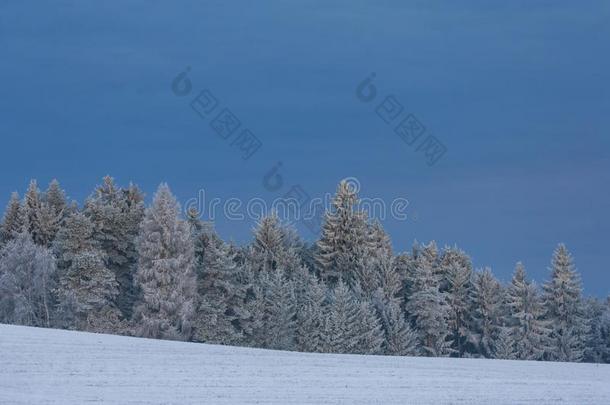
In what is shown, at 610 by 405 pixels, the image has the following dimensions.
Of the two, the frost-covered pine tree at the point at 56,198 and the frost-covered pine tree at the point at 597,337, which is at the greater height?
the frost-covered pine tree at the point at 56,198

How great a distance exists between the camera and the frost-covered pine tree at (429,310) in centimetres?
7669

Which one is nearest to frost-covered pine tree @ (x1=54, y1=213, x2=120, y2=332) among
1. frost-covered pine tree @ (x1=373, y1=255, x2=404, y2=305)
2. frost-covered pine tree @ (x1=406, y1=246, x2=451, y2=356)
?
frost-covered pine tree @ (x1=373, y1=255, x2=404, y2=305)

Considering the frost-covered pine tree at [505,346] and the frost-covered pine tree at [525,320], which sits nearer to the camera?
the frost-covered pine tree at [505,346]

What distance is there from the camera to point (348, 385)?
2905 centimetres

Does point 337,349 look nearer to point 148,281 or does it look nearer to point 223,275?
point 223,275

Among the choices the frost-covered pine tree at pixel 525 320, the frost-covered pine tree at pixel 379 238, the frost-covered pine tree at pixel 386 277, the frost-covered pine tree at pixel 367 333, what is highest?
the frost-covered pine tree at pixel 379 238

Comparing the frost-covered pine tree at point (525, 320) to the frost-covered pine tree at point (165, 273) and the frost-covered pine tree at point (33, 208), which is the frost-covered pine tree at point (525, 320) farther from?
the frost-covered pine tree at point (33, 208)

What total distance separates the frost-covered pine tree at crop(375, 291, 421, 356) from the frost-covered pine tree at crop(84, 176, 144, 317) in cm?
1823

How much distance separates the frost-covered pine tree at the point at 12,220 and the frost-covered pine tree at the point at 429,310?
1168 inches

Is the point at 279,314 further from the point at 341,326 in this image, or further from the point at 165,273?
the point at 165,273

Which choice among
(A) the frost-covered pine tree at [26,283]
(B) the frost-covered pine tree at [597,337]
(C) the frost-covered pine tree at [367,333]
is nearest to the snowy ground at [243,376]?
(A) the frost-covered pine tree at [26,283]

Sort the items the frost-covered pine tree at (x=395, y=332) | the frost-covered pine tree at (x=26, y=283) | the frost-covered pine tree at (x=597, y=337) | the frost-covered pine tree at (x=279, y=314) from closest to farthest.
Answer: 1. the frost-covered pine tree at (x=26, y=283)
2. the frost-covered pine tree at (x=279, y=314)
3. the frost-covered pine tree at (x=395, y=332)
4. the frost-covered pine tree at (x=597, y=337)

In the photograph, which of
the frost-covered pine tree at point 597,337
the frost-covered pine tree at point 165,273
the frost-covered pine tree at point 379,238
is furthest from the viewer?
the frost-covered pine tree at point 379,238

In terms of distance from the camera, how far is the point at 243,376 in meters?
29.5
